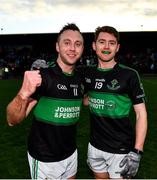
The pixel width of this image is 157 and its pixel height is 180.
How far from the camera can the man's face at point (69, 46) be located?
369 centimetres

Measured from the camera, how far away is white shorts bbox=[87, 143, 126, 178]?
3982mm

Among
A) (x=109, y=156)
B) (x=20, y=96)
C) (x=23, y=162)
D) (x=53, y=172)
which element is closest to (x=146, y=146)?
(x=23, y=162)

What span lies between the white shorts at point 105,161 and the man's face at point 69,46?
1.04m

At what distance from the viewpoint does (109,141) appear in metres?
4.00

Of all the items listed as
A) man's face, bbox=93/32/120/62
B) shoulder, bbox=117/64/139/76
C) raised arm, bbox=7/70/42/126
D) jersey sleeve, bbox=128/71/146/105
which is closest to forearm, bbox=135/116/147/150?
jersey sleeve, bbox=128/71/146/105

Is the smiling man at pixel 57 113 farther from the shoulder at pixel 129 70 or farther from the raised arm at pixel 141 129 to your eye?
the raised arm at pixel 141 129

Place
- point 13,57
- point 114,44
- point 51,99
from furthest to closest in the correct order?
point 13,57 < point 114,44 < point 51,99

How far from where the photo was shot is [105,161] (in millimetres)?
4125

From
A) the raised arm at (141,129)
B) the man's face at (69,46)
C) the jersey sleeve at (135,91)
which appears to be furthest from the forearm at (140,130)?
the man's face at (69,46)

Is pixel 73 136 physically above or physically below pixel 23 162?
above

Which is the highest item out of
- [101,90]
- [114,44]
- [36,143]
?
[114,44]

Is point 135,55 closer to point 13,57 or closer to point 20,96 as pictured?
point 13,57

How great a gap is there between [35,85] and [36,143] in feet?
2.36

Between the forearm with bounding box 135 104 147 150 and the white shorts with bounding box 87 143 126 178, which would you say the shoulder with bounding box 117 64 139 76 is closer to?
the forearm with bounding box 135 104 147 150
